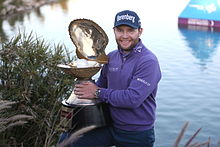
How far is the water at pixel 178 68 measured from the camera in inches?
265

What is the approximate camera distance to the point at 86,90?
103 inches

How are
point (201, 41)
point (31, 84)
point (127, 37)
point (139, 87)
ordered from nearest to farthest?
point (139, 87), point (127, 37), point (31, 84), point (201, 41)

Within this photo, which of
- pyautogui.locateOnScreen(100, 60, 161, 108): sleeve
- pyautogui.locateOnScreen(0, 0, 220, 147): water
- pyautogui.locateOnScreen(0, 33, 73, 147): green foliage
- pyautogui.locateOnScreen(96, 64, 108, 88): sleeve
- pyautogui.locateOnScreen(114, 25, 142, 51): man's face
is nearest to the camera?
pyautogui.locateOnScreen(100, 60, 161, 108): sleeve

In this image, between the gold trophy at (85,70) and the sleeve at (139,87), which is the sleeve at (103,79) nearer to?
the gold trophy at (85,70)

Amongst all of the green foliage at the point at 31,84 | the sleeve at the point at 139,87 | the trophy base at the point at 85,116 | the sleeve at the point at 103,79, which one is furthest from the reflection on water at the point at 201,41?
the sleeve at the point at 139,87

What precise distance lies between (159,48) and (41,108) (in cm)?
1037

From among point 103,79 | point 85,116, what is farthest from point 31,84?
point 85,116

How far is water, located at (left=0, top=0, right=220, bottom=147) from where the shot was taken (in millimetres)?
6727

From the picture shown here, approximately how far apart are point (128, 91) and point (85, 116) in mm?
361

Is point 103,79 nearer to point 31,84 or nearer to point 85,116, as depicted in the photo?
point 85,116

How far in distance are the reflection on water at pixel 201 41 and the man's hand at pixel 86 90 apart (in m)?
9.40

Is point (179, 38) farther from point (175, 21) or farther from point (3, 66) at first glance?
point (3, 66)

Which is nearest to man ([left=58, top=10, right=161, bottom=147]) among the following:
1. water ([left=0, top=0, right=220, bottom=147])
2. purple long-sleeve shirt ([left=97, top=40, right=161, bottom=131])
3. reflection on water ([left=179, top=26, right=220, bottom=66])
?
purple long-sleeve shirt ([left=97, top=40, right=161, bottom=131])

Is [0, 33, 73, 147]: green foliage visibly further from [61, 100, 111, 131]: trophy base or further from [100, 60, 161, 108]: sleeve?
[100, 60, 161, 108]: sleeve
